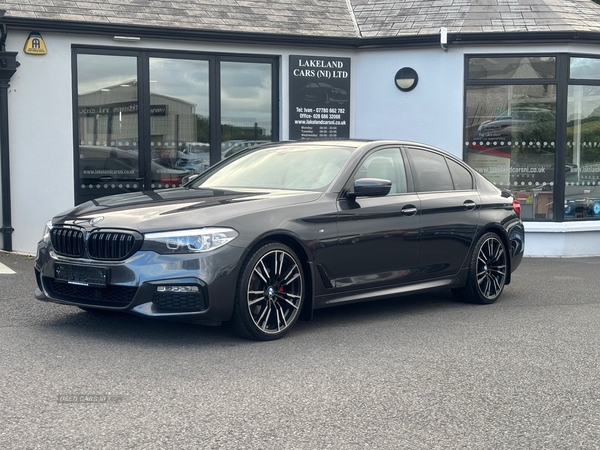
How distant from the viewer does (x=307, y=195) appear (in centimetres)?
660

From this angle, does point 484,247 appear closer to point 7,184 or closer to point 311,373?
point 311,373

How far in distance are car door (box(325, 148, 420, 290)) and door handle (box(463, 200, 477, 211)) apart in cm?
70

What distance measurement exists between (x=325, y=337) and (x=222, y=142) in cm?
637

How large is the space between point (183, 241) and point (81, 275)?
0.80 metres

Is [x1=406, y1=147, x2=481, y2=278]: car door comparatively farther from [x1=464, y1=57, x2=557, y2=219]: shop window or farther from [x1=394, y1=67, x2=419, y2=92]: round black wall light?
[x1=394, y1=67, x2=419, y2=92]: round black wall light

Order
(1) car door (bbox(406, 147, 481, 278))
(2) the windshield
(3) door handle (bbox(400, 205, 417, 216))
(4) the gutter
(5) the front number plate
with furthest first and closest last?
(4) the gutter
(1) car door (bbox(406, 147, 481, 278))
(3) door handle (bbox(400, 205, 417, 216))
(2) the windshield
(5) the front number plate

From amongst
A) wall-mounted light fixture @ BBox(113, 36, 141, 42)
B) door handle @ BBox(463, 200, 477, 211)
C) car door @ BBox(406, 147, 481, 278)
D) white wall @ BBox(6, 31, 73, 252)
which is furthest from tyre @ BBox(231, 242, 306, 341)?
wall-mounted light fixture @ BBox(113, 36, 141, 42)

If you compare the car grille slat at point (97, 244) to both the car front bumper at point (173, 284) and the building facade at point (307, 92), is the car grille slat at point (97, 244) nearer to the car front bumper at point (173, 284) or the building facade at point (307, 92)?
the car front bumper at point (173, 284)

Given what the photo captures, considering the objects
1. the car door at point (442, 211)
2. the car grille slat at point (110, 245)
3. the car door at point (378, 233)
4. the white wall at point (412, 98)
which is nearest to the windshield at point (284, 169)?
the car door at point (378, 233)

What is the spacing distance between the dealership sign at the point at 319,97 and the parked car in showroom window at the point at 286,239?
4.75 m

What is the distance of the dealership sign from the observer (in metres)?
12.5

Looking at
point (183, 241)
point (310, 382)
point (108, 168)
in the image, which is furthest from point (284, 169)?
point (108, 168)

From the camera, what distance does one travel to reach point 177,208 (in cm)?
609

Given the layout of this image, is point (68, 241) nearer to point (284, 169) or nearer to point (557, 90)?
point (284, 169)
